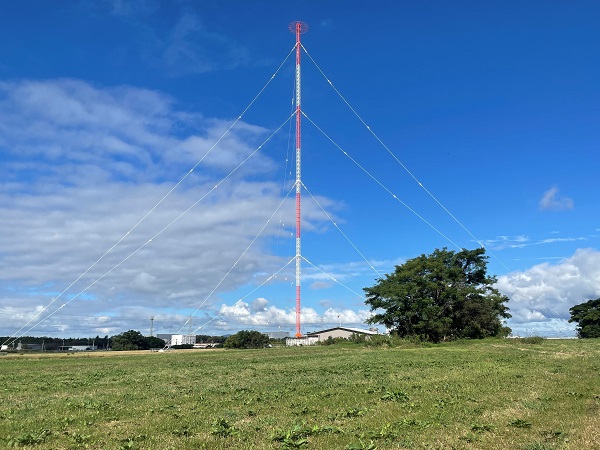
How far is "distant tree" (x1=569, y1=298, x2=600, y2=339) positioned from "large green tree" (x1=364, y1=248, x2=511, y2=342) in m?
47.7

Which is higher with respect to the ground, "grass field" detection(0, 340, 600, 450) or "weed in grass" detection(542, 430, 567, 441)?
"grass field" detection(0, 340, 600, 450)

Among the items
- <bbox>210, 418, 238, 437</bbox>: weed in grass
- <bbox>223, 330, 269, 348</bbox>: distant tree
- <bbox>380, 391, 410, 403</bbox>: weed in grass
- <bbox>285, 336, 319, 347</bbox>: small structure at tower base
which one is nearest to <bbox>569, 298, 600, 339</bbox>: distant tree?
<bbox>285, 336, 319, 347</bbox>: small structure at tower base

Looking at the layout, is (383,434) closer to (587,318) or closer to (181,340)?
(587,318)

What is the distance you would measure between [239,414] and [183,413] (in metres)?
1.71

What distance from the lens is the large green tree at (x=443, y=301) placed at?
263 feet

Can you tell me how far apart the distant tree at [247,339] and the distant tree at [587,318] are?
80.9m

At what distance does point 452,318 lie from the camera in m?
81.6

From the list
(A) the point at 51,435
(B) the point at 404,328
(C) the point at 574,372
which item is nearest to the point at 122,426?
(A) the point at 51,435

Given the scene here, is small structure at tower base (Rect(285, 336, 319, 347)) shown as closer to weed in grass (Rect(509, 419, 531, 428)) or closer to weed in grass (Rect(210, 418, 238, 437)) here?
weed in grass (Rect(210, 418, 238, 437))

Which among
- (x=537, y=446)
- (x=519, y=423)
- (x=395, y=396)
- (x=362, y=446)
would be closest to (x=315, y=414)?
(x=395, y=396)

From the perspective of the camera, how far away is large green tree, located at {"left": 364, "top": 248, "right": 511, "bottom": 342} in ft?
263

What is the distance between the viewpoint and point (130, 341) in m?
167

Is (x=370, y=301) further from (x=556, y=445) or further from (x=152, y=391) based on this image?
(x=556, y=445)

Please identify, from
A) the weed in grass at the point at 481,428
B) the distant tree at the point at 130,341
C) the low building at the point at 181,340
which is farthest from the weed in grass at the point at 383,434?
the distant tree at the point at 130,341
